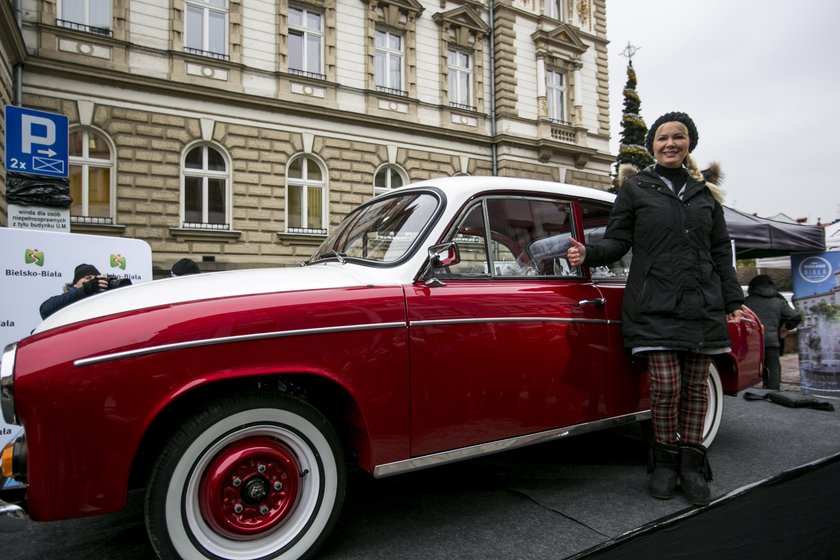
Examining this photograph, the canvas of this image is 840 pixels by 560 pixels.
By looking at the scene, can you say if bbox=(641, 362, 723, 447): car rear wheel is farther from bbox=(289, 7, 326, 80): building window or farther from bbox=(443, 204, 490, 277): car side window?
bbox=(289, 7, 326, 80): building window

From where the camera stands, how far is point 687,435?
295 cm

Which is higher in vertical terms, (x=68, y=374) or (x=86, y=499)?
(x=68, y=374)

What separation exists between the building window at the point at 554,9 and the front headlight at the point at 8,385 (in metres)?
22.0

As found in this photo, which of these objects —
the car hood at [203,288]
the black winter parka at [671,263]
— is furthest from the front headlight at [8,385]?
the black winter parka at [671,263]

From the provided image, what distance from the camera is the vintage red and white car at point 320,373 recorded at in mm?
1833

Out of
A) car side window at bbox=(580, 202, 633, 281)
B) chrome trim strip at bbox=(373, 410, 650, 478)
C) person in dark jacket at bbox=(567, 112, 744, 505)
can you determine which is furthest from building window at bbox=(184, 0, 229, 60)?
chrome trim strip at bbox=(373, 410, 650, 478)

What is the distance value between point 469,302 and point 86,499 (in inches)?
69.7

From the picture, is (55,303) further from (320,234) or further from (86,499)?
(320,234)

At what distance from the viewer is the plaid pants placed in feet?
9.33

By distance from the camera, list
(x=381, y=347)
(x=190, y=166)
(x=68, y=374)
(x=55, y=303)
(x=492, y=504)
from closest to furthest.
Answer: (x=68, y=374) < (x=381, y=347) < (x=492, y=504) < (x=55, y=303) < (x=190, y=166)

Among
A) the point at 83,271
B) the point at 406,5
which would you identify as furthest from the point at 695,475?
the point at 406,5

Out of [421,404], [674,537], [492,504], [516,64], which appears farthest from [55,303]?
[516,64]

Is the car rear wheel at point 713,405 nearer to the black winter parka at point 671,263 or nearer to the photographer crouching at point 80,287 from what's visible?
the black winter parka at point 671,263

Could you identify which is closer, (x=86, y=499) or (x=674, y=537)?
(x=86, y=499)
